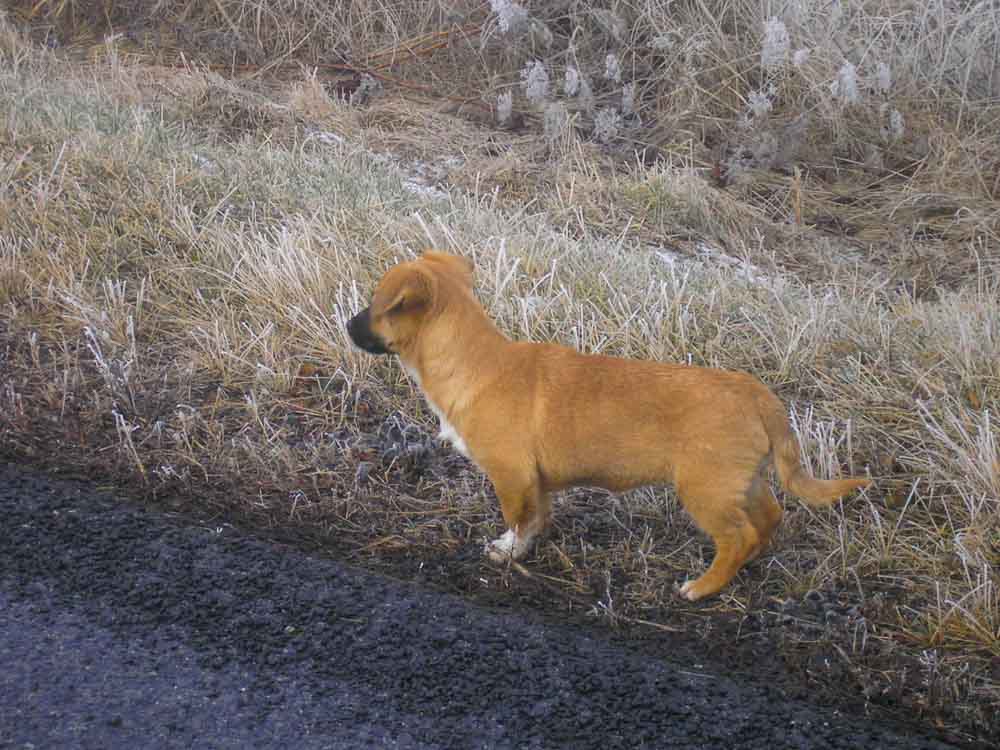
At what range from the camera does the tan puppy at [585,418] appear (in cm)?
315

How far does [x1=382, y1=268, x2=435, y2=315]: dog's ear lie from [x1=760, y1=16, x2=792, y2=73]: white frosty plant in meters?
5.14

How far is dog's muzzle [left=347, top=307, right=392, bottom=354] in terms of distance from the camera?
10.8ft

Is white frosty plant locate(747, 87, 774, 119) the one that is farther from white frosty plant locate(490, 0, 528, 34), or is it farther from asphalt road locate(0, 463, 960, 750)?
asphalt road locate(0, 463, 960, 750)

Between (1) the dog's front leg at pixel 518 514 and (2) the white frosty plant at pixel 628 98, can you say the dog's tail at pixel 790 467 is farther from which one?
(2) the white frosty plant at pixel 628 98

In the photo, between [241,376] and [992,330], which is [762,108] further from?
[241,376]

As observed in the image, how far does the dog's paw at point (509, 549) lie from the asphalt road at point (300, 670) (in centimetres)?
34

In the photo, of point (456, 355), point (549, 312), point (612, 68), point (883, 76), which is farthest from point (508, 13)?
point (456, 355)

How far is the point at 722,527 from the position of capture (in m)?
3.20

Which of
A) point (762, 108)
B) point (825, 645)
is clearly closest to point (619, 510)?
Result: point (825, 645)

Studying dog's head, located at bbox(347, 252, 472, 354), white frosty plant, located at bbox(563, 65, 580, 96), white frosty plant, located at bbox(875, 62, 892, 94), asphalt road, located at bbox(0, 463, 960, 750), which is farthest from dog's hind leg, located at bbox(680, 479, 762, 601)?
white frosty plant, located at bbox(563, 65, 580, 96)

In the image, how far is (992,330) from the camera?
432 centimetres

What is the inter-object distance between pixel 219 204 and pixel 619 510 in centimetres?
299

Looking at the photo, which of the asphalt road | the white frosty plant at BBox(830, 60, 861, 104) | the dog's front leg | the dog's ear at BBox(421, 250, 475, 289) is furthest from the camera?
the white frosty plant at BBox(830, 60, 861, 104)

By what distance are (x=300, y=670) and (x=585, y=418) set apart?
110 centimetres
